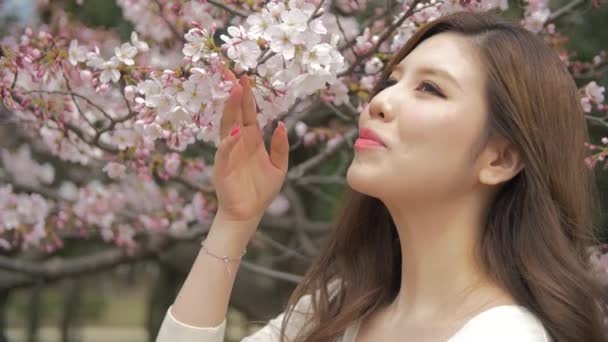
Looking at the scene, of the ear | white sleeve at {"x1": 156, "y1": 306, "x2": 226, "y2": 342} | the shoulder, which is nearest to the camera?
the shoulder

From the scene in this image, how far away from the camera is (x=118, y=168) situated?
2.17m

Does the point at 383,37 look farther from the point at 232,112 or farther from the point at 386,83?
the point at 232,112

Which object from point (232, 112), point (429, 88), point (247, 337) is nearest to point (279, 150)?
point (232, 112)

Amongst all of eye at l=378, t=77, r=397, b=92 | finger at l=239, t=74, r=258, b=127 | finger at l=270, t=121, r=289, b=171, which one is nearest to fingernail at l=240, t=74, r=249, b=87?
finger at l=239, t=74, r=258, b=127

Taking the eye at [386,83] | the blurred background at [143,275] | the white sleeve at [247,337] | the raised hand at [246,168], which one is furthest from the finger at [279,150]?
the blurred background at [143,275]

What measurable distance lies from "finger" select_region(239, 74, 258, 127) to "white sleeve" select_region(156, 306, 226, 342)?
0.40 metres

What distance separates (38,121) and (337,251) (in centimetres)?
86

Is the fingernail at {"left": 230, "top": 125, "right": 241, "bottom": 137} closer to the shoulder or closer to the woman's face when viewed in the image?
the woman's face

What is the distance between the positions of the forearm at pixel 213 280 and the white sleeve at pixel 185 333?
1 centimetres

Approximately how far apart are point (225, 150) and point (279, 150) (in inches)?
4.8

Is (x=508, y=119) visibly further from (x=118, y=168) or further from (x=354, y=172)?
(x=118, y=168)

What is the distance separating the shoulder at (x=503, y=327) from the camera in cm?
130

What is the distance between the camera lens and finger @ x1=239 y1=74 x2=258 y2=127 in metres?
1.37

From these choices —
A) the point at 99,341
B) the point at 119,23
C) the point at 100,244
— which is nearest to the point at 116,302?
the point at 99,341
